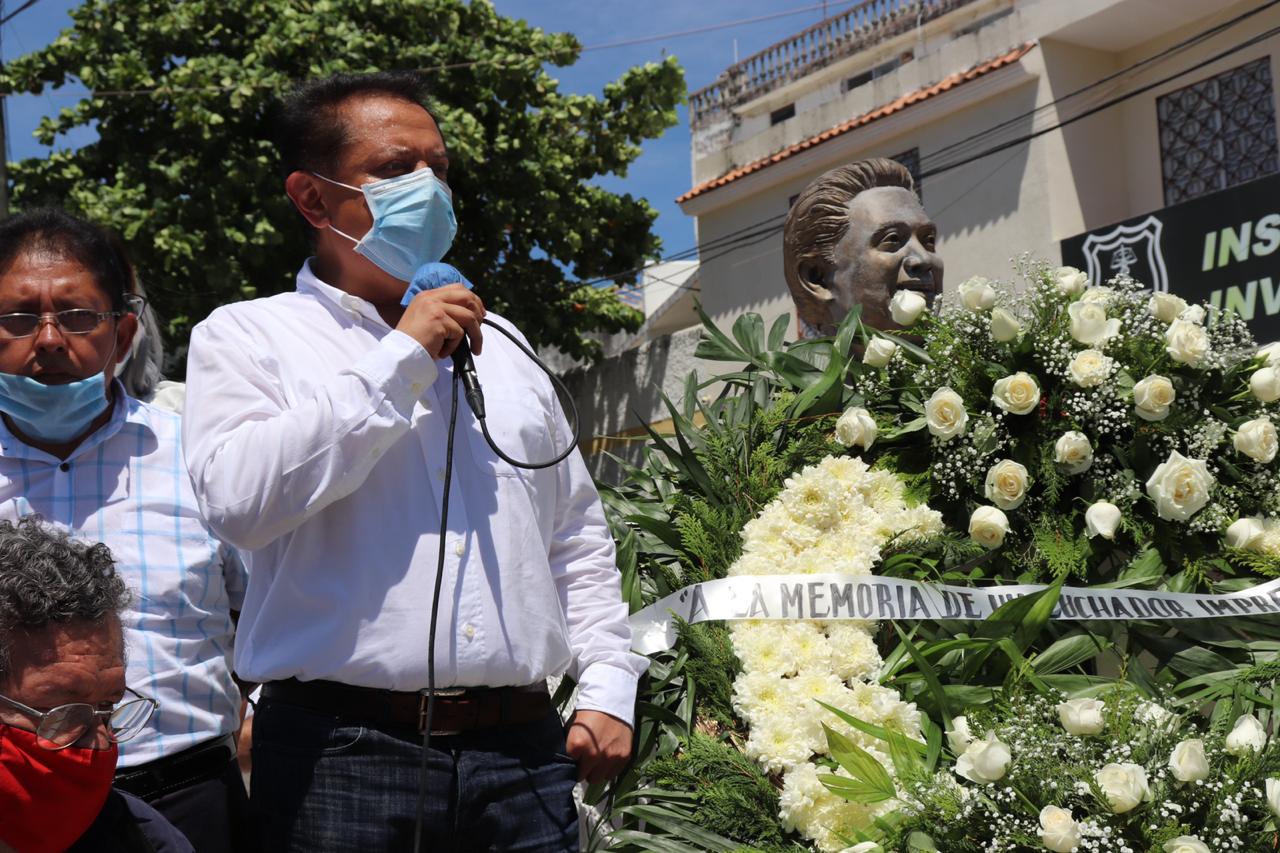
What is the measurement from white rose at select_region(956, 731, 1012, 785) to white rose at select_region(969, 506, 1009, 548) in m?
0.58

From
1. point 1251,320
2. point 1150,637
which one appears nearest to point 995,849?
point 1150,637

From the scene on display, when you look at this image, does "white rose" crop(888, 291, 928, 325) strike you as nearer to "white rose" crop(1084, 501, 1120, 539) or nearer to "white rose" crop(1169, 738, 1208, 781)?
"white rose" crop(1084, 501, 1120, 539)

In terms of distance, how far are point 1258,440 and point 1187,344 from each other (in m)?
0.25

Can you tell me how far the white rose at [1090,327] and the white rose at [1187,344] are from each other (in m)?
0.12

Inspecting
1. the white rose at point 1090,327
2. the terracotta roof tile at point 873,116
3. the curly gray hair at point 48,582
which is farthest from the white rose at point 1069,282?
the terracotta roof tile at point 873,116

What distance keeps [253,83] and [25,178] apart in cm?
232

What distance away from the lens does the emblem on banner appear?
34.5 ft

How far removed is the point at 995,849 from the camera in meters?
2.20

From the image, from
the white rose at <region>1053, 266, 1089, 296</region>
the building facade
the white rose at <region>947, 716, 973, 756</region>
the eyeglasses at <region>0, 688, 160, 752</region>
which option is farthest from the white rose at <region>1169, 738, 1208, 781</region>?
the building facade

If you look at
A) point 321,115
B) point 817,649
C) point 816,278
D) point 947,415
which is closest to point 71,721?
point 321,115

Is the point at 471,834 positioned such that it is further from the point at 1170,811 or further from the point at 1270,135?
the point at 1270,135

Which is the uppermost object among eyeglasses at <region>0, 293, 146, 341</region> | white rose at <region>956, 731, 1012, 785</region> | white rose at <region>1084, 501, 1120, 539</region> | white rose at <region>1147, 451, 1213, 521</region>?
eyeglasses at <region>0, 293, 146, 341</region>

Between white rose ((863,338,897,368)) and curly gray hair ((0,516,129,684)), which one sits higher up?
white rose ((863,338,897,368))

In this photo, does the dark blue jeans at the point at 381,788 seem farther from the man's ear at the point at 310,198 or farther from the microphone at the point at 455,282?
the man's ear at the point at 310,198
